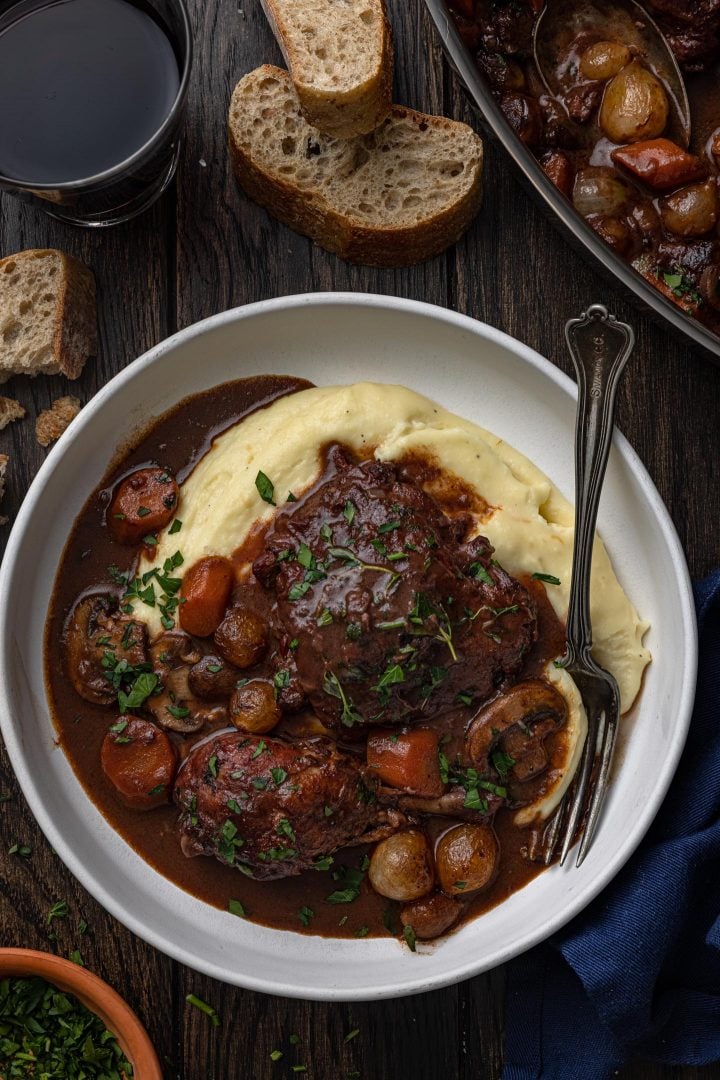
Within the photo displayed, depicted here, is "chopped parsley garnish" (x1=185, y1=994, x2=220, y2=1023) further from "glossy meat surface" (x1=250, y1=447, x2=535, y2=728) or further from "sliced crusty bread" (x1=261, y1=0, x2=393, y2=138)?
"sliced crusty bread" (x1=261, y1=0, x2=393, y2=138)

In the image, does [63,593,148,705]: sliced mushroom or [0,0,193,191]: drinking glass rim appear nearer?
[0,0,193,191]: drinking glass rim

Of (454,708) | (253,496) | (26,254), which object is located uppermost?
(26,254)

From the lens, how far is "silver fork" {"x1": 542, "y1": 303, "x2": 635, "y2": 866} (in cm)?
415

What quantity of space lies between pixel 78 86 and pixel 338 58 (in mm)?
1154

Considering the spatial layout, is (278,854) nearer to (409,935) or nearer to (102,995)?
(409,935)

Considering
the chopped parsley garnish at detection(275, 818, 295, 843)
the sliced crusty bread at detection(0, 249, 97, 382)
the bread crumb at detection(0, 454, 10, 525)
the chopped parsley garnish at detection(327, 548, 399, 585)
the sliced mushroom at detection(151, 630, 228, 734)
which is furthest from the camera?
the bread crumb at detection(0, 454, 10, 525)

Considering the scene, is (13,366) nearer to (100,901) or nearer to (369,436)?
(369,436)

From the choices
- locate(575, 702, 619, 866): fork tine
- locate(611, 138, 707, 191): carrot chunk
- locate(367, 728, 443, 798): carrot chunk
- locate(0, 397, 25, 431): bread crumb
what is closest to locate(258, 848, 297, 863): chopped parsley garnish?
locate(367, 728, 443, 798): carrot chunk

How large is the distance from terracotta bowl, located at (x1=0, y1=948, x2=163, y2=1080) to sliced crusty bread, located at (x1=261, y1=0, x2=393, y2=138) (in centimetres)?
396

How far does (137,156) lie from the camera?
13.0 feet

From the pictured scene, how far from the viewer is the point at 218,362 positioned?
4.53m

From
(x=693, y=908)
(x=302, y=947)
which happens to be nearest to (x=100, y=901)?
(x=302, y=947)

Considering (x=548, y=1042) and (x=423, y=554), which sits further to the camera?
(x=548, y=1042)

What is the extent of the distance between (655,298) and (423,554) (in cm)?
143
